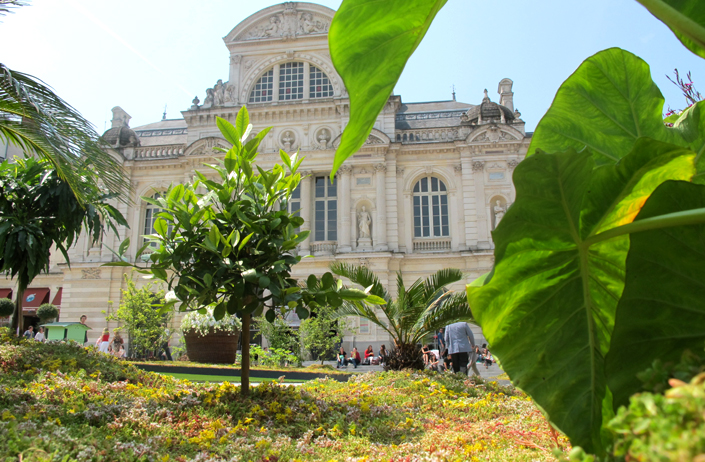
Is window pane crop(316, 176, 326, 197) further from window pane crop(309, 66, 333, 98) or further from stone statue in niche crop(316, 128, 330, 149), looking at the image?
window pane crop(309, 66, 333, 98)

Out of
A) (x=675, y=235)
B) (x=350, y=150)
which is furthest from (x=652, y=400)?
(x=350, y=150)

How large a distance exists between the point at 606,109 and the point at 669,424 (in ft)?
2.07

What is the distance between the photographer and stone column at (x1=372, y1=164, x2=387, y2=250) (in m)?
21.8

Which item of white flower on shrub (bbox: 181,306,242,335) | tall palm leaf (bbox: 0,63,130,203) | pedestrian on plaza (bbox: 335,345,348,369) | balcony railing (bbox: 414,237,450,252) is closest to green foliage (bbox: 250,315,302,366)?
pedestrian on plaza (bbox: 335,345,348,369)

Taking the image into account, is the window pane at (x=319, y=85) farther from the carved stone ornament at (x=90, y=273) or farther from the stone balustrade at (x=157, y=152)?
the carved stone ornament at (x=90, y=273)

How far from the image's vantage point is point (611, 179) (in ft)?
2.38

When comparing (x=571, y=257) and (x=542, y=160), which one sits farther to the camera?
(x=571, y=257)

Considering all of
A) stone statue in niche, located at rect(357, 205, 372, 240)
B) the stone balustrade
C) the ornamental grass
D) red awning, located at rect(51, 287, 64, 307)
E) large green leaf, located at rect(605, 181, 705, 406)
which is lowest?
the ornamental grass

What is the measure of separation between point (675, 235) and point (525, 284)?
0.23 m

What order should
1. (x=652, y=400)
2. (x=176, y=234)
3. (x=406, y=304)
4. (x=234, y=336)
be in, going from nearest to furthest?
1. (x=652, y=400)
2. (x=176, y=234)
3. (x=406, y=304)
4. (x=234, y=336)

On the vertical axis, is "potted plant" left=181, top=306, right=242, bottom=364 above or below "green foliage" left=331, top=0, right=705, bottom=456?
below

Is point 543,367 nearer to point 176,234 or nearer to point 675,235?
point 675,235

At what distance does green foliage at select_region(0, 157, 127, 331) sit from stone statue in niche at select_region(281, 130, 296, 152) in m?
15.3

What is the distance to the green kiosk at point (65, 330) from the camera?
57.9 feet
